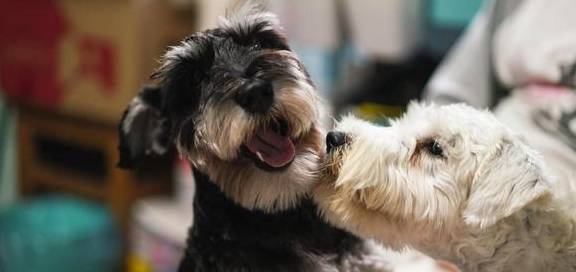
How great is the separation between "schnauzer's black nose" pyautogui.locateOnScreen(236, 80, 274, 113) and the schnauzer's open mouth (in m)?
0.04

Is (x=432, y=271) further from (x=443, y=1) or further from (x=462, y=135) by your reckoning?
(x=443, y=1)

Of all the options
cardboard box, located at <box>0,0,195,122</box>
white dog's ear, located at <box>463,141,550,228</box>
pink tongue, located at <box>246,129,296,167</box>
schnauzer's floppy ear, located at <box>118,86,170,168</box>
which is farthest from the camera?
cardboard box, located at <box>0,0,195,122</box>

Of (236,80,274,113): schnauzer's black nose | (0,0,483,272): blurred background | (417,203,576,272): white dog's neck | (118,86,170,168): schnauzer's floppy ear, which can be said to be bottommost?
(0,0,483,272): blurred background

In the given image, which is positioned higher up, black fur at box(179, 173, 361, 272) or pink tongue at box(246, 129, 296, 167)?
pink tongue at box(246, 129, 296, 167)

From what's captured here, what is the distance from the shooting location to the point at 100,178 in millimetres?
2805

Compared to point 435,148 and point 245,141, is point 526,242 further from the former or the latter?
point 245,141

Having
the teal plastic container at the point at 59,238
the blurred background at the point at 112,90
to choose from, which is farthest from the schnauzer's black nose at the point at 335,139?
the teal plastic container at the point at 59,238

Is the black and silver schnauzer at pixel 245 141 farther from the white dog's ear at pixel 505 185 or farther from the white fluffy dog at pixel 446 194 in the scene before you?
the white dog's ear at pixel 505 185

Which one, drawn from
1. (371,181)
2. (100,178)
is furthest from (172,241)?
(371,181)

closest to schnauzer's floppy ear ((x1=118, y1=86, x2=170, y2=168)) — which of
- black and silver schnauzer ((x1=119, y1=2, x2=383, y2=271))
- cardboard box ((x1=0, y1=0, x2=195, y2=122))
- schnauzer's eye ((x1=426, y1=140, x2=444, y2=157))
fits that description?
black and silver schnauzer ((x1=119, y1=2, x2=383, y2=271))

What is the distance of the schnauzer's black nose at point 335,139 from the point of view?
92 centimetres

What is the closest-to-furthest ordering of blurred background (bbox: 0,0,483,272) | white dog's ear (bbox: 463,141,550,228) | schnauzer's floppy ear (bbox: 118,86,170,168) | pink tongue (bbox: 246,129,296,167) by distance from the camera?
white dog's ear (bbox: 463,141,550,228)
pink tongue (bbox: 246,129,296,167)
schnauzer's floppy ear (bbox: 118,86,170,168)
blurred background (bbox: 0,0,483,272)

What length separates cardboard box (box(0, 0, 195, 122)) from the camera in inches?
93.8

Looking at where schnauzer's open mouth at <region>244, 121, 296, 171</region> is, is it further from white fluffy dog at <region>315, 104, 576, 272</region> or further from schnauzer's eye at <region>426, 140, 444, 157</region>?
schnauzer's eye at <region>426, 140, 444, 157</region>
